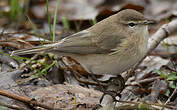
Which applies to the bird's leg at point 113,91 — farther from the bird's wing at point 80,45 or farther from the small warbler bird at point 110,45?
the bird's wing at point 80,45

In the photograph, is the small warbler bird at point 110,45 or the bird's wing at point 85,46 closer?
the small warbler bird at point 110,45

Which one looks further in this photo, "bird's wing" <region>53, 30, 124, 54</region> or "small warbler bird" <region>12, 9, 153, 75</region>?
"bird's wing" <region>53, 30, 124, 54</region>

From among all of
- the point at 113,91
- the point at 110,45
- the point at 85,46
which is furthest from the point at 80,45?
the point at 113,91

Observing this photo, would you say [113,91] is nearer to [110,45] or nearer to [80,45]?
[110,45]

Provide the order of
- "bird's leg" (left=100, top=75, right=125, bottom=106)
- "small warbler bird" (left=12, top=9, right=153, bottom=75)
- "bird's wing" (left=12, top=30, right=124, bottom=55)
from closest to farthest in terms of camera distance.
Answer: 1. "bird's leg" (left=100, top=75, right=125, bottom=106)
2. "small warbler bird" (left=12, top=9, right=153, bottom=75)
3. "bird's wing" (left=12, top=30, right=124, bottom=55)

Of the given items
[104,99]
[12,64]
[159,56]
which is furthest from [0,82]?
[159,56]

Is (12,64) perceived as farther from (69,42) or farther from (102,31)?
(102,31)

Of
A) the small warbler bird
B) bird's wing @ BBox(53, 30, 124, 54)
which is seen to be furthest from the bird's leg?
bird's wing @ BBox(53, 30, 124, 54)

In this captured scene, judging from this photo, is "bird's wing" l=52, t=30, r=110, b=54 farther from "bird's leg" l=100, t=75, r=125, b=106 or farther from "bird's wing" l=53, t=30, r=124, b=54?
"bird's leg" l=100, t=75, r=125, b=106

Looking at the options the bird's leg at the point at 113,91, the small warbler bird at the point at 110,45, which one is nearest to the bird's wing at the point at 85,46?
the small warbler bird at the point at 110,45
